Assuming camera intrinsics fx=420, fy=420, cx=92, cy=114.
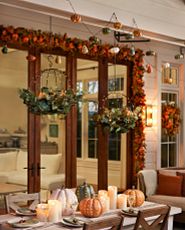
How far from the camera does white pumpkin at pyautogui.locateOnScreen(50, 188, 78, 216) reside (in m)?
3.97

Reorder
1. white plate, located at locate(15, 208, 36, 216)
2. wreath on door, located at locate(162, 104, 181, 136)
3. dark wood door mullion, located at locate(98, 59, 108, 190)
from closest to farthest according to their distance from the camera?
1. white plate, located at locate(15, 208, 36, 216)
2. dark wood door mullion, located at locate(98, 59, 108, 190)
3. wreath on door, located at locate(162, 104, 181, 136)

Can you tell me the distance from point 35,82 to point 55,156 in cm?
124

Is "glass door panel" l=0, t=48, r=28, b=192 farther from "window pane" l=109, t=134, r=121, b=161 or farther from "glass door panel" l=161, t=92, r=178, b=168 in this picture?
"glass door panel" l=161, t=92, r=178, b=168

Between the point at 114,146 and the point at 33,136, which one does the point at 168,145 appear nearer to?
the point at 114,146

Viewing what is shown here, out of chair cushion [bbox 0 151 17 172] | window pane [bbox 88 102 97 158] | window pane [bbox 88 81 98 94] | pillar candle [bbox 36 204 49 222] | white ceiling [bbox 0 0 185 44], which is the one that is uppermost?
white ceiling [bbox 0 0 185 44]

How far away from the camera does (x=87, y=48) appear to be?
6895 mm

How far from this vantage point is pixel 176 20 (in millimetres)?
6406

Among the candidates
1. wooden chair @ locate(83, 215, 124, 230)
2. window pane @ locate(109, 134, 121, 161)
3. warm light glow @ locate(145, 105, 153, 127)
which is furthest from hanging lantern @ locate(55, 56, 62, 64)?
wooden chair @ locate(83, 215, 124, 230)

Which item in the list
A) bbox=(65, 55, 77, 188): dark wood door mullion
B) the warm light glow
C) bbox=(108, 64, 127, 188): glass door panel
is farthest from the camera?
the warm light glow

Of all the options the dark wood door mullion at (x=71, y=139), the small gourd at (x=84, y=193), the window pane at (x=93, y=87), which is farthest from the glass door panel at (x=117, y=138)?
the small gourd at (x=84, y=193)

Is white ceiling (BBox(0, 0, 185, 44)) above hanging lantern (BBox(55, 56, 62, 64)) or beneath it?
above

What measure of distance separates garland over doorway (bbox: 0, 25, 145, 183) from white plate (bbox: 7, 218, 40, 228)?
2442 millimetres

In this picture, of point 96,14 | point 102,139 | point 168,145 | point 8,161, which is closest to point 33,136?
point 8,161

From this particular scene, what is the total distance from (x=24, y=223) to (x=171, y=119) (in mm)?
5343
